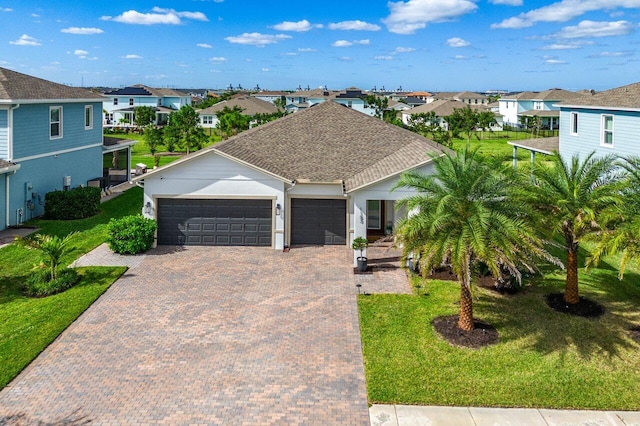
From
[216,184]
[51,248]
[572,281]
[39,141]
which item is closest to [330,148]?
[216,184]

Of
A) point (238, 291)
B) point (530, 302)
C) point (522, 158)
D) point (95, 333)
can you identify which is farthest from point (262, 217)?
point (522, 158)

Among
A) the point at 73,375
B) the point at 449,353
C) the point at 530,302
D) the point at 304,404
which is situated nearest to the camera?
the point at 304,404

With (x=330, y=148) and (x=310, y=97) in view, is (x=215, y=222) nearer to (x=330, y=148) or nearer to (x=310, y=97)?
(x=330, y=148)

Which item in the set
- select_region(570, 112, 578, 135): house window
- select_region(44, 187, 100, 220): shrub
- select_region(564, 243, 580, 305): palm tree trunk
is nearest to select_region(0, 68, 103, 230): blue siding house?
select_region(44, 187, 100, 220): shrub

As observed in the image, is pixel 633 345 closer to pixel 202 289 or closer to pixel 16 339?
pixel 202 289

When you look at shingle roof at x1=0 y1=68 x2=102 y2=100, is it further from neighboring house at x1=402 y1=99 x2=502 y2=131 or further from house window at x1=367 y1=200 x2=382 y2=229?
neighboring house at x1=402 y1=99 x2=502 y2=131

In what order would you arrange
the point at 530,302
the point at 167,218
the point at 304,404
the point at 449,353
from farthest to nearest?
the point at 167,218
the point at 530,302
the point at 449,353
the point at 304,404

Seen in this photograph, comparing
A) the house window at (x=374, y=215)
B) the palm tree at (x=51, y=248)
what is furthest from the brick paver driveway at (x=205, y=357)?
the house window at (x=374, y=215)
